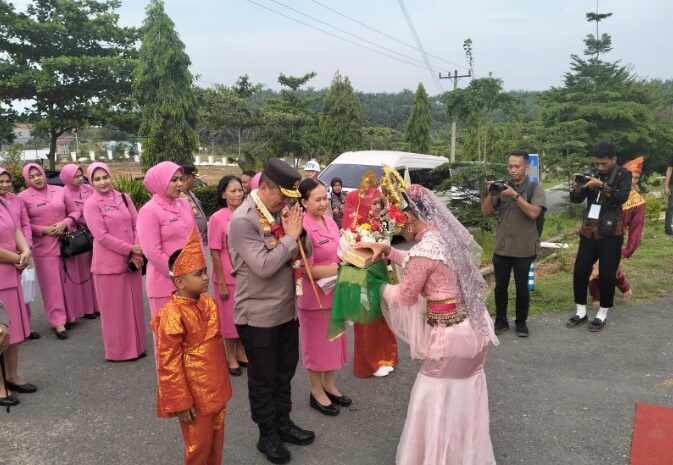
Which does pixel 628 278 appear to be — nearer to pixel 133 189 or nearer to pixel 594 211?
pixel 594 211

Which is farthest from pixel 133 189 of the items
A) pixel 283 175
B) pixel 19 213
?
→ pixel 283 175

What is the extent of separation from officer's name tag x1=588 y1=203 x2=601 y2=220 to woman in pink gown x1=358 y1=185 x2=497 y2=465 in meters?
2.93

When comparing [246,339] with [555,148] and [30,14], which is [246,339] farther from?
[30,14]

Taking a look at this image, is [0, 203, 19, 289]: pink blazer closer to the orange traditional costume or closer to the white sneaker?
the orange traditional costume

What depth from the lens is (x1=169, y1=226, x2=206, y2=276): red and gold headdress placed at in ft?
8.55

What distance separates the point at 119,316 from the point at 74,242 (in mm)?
1254

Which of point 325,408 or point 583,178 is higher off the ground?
point 583,178

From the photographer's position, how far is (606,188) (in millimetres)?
5016

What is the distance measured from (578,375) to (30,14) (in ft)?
74.9

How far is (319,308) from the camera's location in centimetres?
365

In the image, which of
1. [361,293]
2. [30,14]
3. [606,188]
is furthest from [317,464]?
[30,14]

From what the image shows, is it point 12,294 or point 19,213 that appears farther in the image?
point 19,213

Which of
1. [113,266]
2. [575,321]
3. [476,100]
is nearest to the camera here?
[113,266]

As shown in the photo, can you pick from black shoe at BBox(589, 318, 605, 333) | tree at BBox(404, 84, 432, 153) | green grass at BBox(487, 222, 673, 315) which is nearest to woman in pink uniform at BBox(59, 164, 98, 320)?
green grass at BBox(487, 222, 673, 315)
